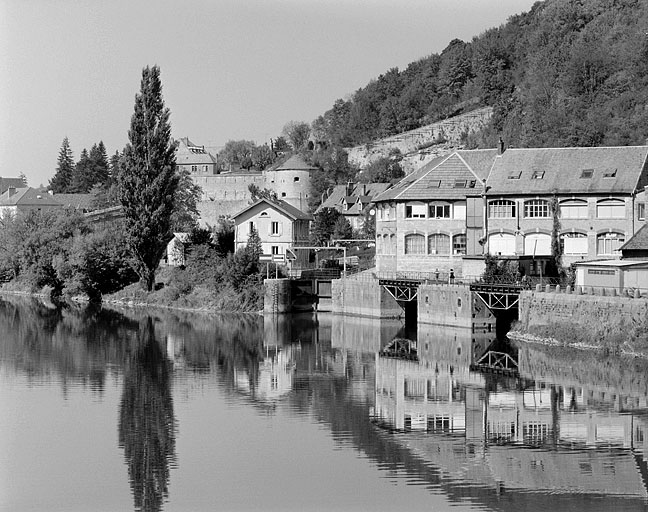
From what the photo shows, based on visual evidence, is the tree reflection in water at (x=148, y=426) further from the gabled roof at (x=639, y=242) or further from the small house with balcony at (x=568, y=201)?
the gabled roof at (x=639, y=242)

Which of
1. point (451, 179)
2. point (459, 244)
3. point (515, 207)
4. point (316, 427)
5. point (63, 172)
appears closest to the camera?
point (316, 427)

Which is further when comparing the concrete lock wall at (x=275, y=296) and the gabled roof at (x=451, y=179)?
the concrete lock wall at (x=275, y=296)

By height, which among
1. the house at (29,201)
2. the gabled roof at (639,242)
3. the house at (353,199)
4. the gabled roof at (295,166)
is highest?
the gabled roof at (295,166)

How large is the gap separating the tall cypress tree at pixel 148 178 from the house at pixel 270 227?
15.4ft

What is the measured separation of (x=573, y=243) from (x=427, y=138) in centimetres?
6040

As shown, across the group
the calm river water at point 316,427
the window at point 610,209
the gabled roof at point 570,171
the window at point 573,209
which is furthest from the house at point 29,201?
the window at point 610,209

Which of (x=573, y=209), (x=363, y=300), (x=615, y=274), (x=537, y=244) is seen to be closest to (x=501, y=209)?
(x=537, y=244)

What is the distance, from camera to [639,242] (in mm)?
44594

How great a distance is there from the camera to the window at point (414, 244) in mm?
54438

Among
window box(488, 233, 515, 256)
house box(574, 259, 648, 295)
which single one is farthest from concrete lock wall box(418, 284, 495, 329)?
house box(574, 259, 648, 295)

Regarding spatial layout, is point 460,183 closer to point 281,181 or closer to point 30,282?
point 30,282

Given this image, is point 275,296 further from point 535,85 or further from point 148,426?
point 535,85

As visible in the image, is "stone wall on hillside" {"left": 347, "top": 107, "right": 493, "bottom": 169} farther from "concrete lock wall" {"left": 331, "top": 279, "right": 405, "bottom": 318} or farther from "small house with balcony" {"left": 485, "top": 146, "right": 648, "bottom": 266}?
"small house with balcony" {"left": 485, "top": 146, "right": 648, "bottom": 266}

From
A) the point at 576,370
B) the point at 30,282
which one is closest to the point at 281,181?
the point at 30,282
